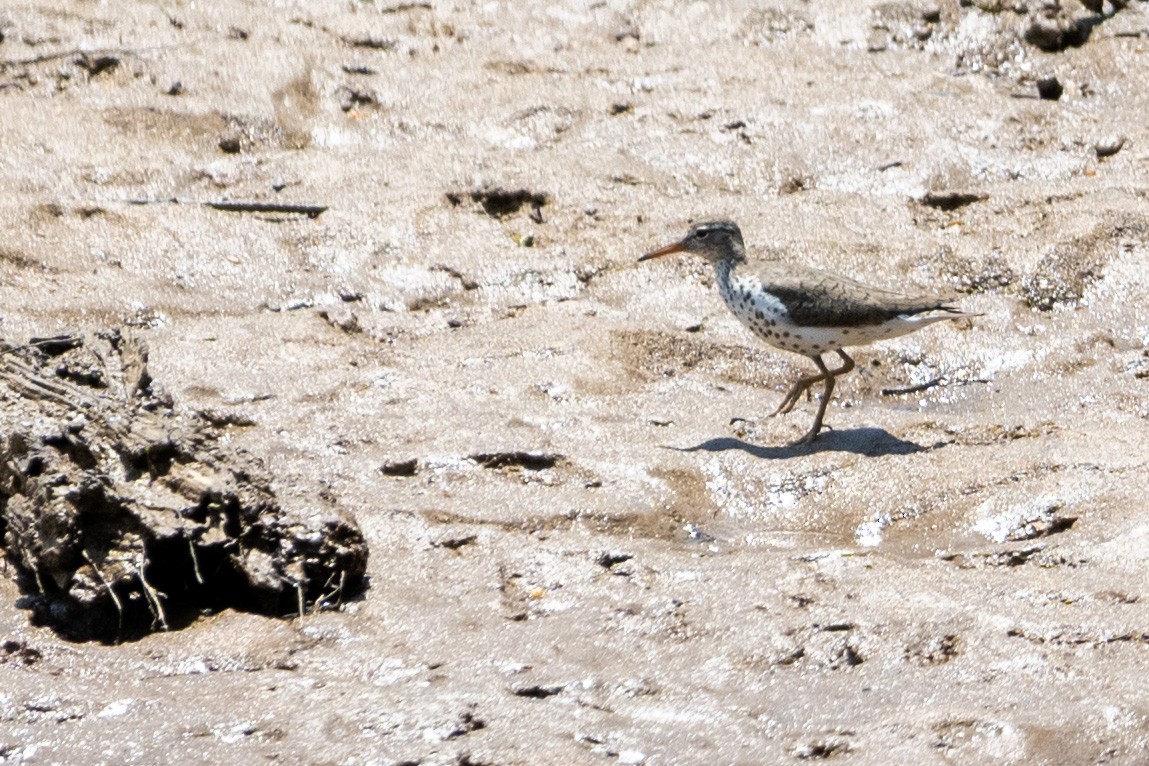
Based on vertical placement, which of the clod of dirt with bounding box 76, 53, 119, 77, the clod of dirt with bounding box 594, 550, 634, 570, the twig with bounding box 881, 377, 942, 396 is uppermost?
the clod of dirt with bounding box 76, 53, 119, 77

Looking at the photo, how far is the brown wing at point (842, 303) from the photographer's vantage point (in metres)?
8.10

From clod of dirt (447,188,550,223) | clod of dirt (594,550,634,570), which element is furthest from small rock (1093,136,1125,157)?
clod of dirt (594,550,634,570)

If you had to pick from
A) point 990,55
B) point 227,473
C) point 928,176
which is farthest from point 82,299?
point 990,55

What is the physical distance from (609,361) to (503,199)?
182 centimetres

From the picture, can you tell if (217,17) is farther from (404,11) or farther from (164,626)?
(164,626)

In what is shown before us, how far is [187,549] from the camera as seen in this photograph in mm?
5648

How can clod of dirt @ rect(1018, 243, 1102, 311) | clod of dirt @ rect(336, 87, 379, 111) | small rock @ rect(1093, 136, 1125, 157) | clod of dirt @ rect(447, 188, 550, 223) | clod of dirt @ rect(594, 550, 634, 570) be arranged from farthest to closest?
clod of dirt @ rect(336, 87, 379, 111), small rock @ rect(1093, 136, 1125, 157), clod of dirt @ rect(447, 188, 550, 223), clod of dirt @ rect(1018, 243, 1102, 311), clod of dirt @ rect(594, 550, 634, 570)

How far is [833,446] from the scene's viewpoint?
303 inches

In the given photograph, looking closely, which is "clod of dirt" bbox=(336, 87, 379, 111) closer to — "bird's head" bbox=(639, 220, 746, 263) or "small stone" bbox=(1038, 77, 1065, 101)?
"bird's head" bbox=(639, 220, 746, 263)

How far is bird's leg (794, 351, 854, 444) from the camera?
25.7ft

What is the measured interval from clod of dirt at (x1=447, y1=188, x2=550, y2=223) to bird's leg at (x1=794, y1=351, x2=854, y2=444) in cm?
220

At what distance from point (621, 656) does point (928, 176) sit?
18.2ft

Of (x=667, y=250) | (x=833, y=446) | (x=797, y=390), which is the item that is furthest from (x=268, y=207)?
(x=833, y=446)

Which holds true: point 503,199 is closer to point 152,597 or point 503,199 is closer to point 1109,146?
point 1109,146
